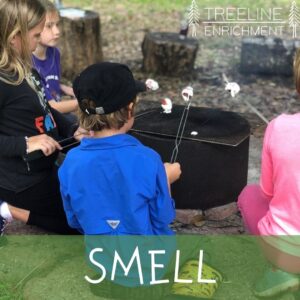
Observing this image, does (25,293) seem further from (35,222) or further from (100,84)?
(100,84)

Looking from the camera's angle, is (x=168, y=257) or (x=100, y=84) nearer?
(x=100, y=84)

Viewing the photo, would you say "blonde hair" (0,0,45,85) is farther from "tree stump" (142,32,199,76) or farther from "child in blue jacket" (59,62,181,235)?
"tree stump" (142,32,199,76)

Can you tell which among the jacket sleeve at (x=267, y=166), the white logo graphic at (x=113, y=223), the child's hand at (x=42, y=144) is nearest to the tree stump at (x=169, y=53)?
the child's hand at (x=42, y=144)

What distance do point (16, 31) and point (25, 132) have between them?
503 millimetres

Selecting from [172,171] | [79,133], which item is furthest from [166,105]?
[172,171]

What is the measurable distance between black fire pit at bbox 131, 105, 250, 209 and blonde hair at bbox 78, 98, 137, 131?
2.67 ft

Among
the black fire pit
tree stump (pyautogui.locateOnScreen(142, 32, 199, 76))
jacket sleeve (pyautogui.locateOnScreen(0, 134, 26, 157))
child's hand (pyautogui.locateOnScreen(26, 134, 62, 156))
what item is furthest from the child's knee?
tree stump (pyautogui.locateOnScreen(142, 32, 199, 76))

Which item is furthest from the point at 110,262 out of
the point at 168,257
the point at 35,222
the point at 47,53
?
the point at 47,53

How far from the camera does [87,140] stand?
227cm

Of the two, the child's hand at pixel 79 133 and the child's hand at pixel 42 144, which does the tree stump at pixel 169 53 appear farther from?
the child's hand at pixel 42 144

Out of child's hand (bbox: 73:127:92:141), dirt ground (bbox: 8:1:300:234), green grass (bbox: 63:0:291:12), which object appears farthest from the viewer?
green grass (bbox: 63:0:291:12)

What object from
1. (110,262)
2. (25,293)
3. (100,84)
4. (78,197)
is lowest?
(25,293)

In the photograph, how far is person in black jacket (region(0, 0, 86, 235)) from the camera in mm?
2615

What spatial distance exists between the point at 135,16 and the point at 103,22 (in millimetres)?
617
